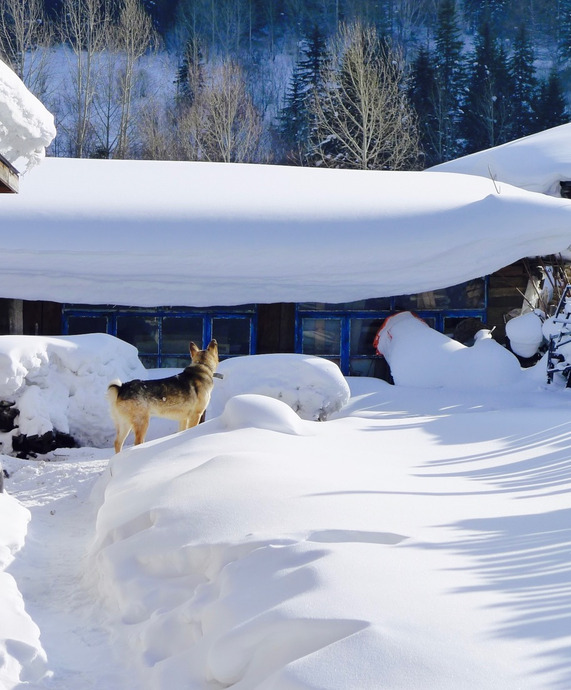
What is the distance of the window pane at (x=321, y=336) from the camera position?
12.8m

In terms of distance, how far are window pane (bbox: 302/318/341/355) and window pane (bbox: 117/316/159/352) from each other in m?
2.14

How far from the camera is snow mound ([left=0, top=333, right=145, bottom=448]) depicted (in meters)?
8.59

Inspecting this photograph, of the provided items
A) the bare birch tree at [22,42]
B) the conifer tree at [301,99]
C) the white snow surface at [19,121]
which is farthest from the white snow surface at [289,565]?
the conifer tree at [301,99]

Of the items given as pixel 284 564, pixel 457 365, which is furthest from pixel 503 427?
pixel 284 564

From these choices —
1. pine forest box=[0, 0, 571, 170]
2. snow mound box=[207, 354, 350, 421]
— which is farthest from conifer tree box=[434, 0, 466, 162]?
snow mound box=[207, 354, 350, 421]

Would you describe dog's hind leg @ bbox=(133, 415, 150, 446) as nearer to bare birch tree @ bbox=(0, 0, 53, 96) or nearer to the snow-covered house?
the snow-covered house

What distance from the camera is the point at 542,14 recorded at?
51.6 m

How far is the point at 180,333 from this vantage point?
12680 millimetres

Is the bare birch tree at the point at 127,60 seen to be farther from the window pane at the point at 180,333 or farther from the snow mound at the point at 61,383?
the snow mound at the point at 61,383

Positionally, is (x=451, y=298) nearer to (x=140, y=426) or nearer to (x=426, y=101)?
(x=140, y=426)

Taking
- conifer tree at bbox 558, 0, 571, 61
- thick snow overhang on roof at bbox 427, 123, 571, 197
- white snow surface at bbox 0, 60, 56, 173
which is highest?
conifer tree at bbox 558, 0, 571, 61

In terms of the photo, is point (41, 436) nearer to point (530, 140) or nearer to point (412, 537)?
point (412, 537)

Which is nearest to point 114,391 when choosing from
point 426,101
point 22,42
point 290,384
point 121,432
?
point 121,432

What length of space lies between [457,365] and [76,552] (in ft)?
22.1
